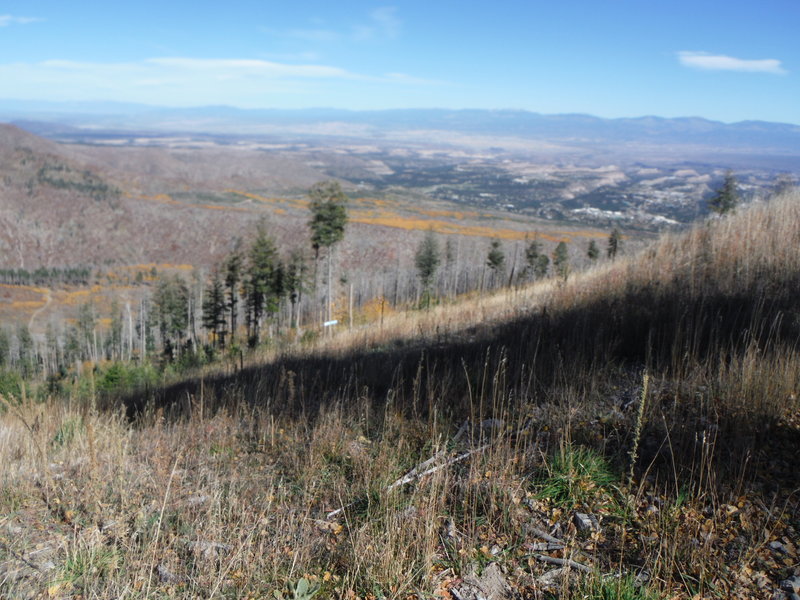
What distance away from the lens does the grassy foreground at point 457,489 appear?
2.29m

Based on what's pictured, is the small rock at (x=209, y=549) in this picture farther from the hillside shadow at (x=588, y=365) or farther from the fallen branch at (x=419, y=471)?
the hillside shadow at (x=588, y=365)

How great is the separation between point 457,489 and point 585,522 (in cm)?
71

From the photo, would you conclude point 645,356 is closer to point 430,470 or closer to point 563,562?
point 430,470

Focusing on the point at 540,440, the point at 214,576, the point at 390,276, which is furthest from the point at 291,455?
the point at 390,276

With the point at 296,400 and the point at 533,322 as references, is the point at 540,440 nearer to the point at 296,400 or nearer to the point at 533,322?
the point at 296,400

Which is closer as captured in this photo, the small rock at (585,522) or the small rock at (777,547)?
the small rock at (777,547)

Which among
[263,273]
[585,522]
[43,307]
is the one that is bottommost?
[43,307]

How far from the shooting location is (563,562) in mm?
2338

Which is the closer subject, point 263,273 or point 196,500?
point 196,500

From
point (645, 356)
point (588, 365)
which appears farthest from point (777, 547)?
point (645, 356)

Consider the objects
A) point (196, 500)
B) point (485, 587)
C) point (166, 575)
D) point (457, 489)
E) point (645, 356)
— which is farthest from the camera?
point (645, 356)

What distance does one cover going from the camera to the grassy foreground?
2.29 m

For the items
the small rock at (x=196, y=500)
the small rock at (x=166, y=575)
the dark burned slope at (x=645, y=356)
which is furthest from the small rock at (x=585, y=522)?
the small rock at (x=196, y=500)

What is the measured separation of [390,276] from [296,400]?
189 ft
